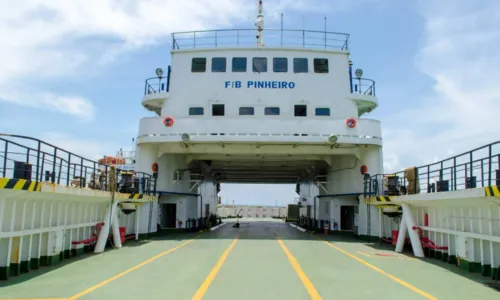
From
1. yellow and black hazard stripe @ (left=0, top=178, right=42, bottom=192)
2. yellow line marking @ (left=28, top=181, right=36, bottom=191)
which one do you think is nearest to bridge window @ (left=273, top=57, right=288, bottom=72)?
yellow and black hazard stripe @ (left=0, top=178, right=42, bottom=192)

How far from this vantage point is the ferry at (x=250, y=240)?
8172 mm

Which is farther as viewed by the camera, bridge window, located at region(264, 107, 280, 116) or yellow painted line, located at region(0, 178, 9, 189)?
bridge window, located at region(264, 107, 280, 116)

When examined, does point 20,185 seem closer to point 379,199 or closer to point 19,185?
point 19,185

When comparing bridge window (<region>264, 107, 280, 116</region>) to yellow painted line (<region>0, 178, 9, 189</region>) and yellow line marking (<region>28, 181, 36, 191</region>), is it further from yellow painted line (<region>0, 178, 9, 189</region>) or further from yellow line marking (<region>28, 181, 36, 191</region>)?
yellow painted line (<region>0, 178, 9, 189</region>)

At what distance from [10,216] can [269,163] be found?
17.8m

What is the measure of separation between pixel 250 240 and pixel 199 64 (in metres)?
8.46

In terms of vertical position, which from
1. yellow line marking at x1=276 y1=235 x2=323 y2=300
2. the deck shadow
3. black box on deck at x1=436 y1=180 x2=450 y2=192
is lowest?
the deck shadow

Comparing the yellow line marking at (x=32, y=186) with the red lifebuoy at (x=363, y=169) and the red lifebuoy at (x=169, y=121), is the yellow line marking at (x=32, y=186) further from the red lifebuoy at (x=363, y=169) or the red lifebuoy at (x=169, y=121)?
the red lifebuoy at (x=363, y=169)

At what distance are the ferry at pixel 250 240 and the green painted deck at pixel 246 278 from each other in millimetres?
41

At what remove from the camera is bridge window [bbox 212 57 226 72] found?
65.0 feet

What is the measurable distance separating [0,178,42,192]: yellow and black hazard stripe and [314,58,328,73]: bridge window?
46.8 feet

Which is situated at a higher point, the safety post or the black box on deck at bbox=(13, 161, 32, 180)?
the black box on deck at bbox=(13, 161, 32, 180)

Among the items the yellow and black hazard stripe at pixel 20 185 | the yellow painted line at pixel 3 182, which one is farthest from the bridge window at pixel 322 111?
the yellow painted line at pixel 3 182

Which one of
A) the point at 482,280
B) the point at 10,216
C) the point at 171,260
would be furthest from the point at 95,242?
the point at 482,280
